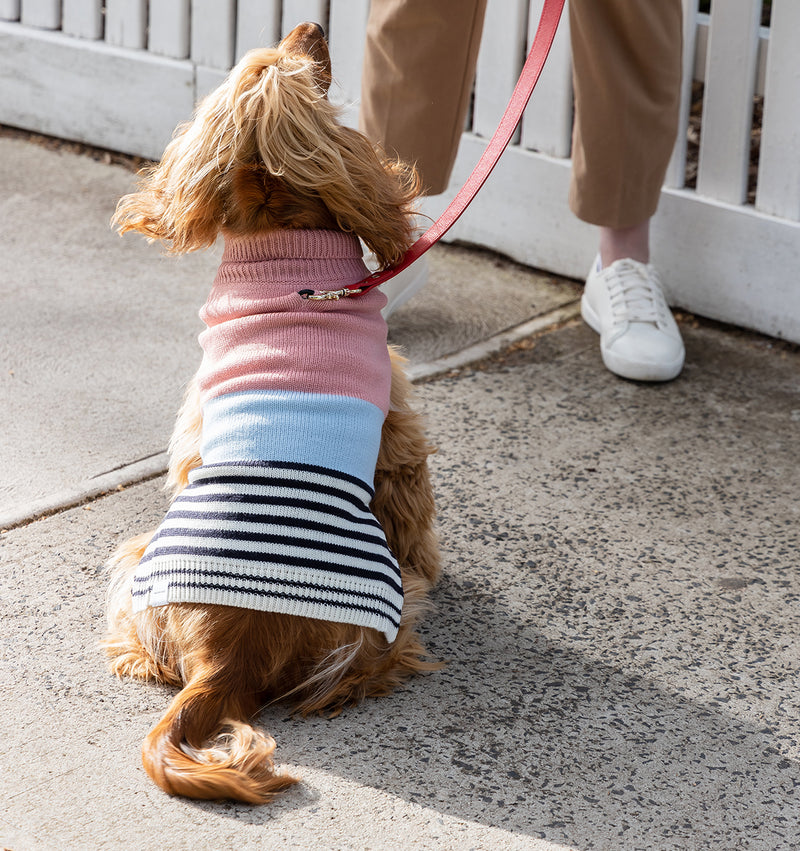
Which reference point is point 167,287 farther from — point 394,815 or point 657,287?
point 394,815

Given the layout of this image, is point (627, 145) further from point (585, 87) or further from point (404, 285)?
point (404, 285)

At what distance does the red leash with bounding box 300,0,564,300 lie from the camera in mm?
2195

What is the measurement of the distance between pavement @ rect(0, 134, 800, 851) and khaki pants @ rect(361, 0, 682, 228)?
0.57 meters

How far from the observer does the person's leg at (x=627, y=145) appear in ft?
11.3

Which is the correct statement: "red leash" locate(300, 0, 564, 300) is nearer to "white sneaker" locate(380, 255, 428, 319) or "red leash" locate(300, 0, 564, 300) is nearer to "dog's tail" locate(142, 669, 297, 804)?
"dog's tail" locate(142, 669, 297, 804)

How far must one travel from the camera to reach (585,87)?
357 centimetres

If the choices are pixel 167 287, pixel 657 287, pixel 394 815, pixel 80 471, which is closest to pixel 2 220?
pixel 167 287

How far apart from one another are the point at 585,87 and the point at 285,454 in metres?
2.07

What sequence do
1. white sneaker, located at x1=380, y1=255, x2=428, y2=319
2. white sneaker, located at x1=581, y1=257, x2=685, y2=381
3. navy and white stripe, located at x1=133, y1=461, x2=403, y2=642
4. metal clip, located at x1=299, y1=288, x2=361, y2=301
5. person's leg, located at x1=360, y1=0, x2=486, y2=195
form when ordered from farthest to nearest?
white sneaker, located at x1=380, y1=255, x2=428, y2=319 → white sneaker, located at x1=581, y1=257, x2=685, y2=381 → person's leg, located at x1=360, y1=0, x2=486, y2=195 → metal clip, located at x1=299, y1=288, x2=361, y2=301 → navy and white stripe, located at x1=133, y1=461, x2=403, y2=642

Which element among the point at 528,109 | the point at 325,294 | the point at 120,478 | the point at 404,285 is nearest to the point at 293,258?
the point at 325,294

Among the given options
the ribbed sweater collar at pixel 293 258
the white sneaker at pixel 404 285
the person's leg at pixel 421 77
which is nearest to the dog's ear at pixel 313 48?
the ribbed sweater collar at pixel 293 258

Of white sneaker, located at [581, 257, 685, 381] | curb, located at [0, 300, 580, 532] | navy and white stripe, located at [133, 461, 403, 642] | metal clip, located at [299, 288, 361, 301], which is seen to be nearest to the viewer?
navy and white stripe, located at [133, 461, 403, 642]

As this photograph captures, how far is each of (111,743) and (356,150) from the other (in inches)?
46.5

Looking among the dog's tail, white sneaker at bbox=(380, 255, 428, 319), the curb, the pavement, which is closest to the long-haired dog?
the dog's tail
